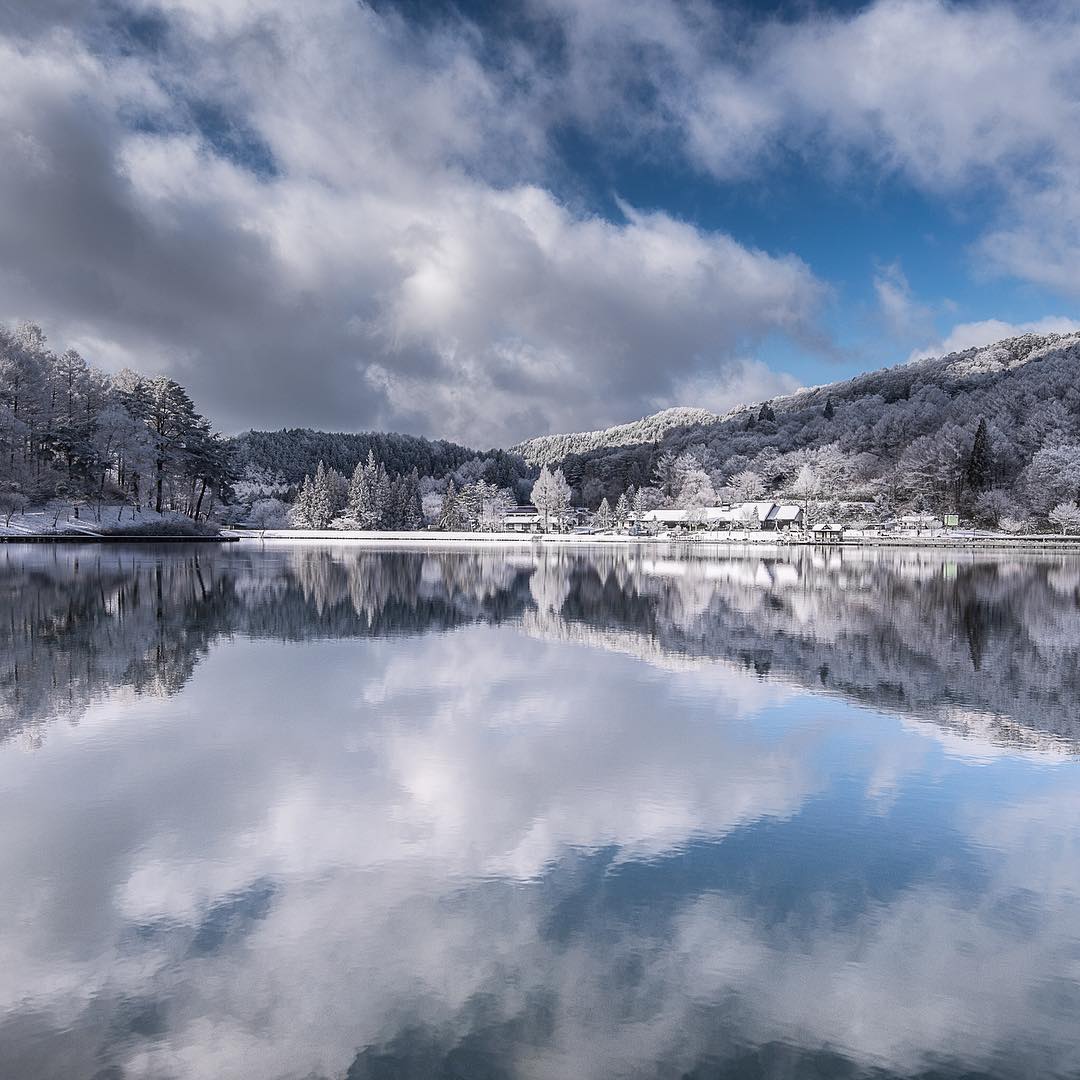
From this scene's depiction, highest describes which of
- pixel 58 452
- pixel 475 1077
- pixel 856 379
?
pixel 856 379

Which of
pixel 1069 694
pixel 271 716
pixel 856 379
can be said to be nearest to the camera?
pixel 271 716

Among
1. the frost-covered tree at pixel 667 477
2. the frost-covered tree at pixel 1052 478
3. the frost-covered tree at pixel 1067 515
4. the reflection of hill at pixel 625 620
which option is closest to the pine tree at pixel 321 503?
the frost-covered tree at pixel 667 477

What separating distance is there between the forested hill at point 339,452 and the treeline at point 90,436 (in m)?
77.5

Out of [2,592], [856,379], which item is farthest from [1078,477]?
[856,379]

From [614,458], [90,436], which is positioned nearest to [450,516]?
[90,436]

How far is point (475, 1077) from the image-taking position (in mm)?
3984

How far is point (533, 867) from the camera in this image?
6375mm

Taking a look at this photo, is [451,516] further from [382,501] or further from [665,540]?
[665,540]

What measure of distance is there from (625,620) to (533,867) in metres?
15.7

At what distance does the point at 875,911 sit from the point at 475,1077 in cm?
321

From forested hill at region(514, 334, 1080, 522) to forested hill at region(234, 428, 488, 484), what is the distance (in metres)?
26.4

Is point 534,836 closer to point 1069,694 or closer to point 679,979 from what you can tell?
point 679,979

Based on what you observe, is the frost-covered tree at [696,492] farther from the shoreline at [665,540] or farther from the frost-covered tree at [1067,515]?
the frost-covered tree at [1067,515]

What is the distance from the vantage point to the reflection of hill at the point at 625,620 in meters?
13.0
